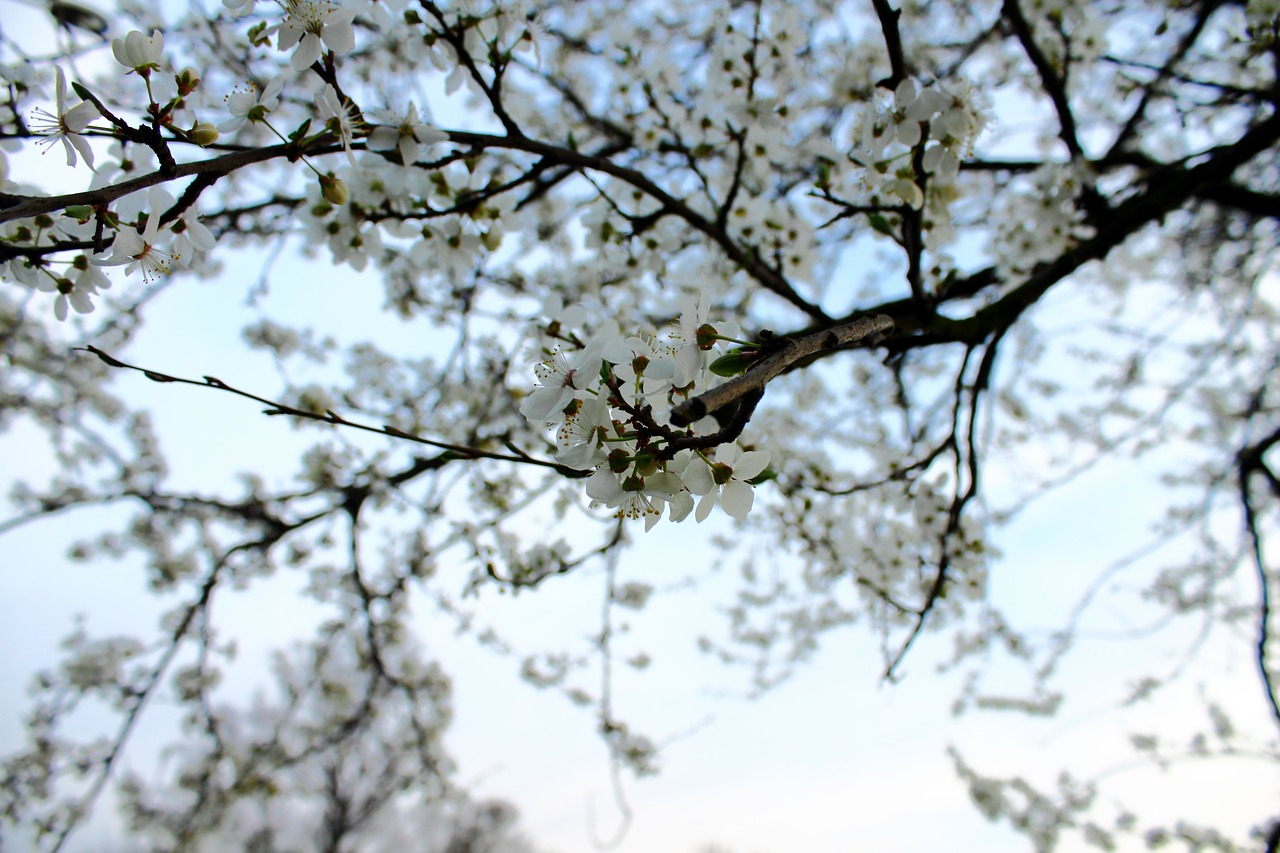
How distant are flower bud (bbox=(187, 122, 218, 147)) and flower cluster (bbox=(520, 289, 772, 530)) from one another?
73 centimetres

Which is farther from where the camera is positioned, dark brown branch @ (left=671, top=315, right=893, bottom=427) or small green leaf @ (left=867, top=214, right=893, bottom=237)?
small green leaf @ (left=867, top=214, right=893, bottom=237)

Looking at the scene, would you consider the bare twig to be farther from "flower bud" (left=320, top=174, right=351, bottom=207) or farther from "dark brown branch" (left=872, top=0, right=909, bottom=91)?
"dark brown branch" (left=872, top=0, right=909, bottom=91)

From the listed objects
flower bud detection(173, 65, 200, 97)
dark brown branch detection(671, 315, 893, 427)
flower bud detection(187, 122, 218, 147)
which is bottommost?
dark brown branch detection(671, 315, 893, 427)

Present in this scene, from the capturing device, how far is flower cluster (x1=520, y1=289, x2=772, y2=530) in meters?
0.82

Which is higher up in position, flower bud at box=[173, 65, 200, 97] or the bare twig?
flower bud at box=[173, 65, 200, 97]

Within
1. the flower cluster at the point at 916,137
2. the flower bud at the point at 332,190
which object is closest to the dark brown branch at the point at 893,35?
the flower cluster at the point at 916,137

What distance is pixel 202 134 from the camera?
3.49ft

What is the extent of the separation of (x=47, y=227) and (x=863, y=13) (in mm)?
4465

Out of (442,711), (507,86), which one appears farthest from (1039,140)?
(442,711)

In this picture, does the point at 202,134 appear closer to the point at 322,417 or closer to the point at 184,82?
the point at 184,82

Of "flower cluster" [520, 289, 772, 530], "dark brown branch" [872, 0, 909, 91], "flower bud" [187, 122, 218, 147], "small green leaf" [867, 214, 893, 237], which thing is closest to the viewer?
"flower cluster" [520, 289, 772, 530]

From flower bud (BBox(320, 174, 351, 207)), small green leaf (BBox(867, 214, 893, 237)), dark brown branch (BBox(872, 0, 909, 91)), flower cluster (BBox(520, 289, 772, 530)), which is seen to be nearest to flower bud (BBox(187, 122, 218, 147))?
flower bud (BBox(320, 174, 351, 207))

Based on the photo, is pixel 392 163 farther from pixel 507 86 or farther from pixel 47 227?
pixel 47 227

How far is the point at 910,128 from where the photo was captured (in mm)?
1440
